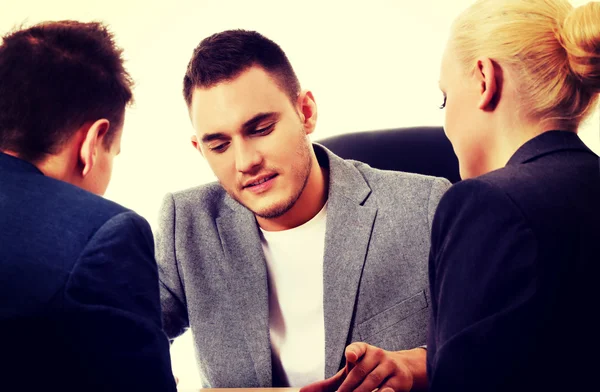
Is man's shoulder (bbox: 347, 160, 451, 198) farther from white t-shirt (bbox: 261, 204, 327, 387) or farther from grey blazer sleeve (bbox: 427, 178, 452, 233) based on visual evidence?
white t-shirt (bbox: 261, 204, 327, 387)

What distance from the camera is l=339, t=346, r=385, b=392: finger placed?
3.74 feet

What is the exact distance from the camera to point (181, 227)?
1.57m

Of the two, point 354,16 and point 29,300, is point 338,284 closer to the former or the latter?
point 29,300

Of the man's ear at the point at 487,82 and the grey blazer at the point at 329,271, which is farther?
the grey blazer at the point at 329,271

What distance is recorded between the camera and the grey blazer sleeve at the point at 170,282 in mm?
1550

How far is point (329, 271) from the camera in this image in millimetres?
1427

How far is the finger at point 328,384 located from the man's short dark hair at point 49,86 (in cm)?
59

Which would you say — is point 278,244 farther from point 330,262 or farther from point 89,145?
point 89,145

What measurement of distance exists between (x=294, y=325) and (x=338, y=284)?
0.15 meters

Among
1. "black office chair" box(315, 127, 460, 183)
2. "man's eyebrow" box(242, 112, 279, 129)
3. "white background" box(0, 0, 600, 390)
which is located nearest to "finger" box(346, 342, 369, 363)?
"man's eyebrow" box(242, 112, 279, 129)

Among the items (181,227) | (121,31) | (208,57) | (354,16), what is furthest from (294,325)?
(121,31)

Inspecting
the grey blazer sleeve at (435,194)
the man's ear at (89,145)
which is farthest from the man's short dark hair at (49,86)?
the grey blazer sleeve at (435,194)

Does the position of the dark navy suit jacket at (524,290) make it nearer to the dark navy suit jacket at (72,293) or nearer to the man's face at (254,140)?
the dark navy suit jacket at (72,293)

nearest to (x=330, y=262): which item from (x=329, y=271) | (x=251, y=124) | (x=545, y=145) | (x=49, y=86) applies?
(x=329, y=271)
